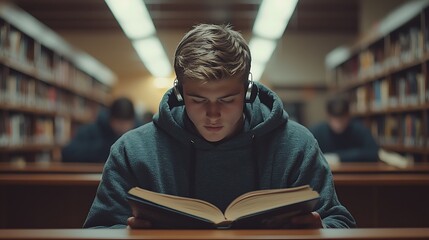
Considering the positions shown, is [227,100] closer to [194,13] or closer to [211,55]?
[211,55]

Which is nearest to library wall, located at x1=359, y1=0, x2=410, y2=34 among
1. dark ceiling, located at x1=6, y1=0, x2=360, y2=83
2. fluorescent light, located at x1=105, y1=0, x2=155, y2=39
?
dark ceiling, located at x1=6, y1=0, x2=360, y2=83

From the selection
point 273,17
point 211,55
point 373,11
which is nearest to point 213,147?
point 211,55

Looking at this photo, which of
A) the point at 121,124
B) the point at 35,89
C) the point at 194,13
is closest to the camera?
the point at 121,124

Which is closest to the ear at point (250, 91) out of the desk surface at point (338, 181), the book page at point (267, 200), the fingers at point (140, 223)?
the book page at point (267, 200)

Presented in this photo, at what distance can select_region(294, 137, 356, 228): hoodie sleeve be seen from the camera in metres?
1.25

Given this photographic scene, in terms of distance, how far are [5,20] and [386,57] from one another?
11.0 feet

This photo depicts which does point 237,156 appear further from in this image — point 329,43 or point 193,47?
point 329,43

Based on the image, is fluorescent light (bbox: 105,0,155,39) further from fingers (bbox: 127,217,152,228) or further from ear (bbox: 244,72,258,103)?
fingers (bbox: 127,217,152,228)

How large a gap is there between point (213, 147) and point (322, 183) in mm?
325

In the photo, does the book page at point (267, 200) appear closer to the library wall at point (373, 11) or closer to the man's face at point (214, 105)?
the man's face at point (214, 105)

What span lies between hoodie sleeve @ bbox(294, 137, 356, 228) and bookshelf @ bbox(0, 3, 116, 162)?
10.1ft

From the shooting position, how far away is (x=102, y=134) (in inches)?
150

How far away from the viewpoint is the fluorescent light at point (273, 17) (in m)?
3.92

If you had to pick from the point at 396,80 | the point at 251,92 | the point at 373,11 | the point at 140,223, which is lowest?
the point at 140,223
